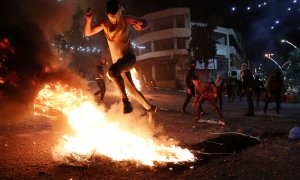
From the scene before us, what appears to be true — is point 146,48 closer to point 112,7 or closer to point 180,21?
point 180,21

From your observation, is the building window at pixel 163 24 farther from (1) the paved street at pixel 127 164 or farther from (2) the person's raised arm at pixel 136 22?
(2) the person's raised arm at pixel 136 22

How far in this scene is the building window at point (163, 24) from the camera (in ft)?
133

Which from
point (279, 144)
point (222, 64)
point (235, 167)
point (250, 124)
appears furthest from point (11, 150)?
point (222, 64)

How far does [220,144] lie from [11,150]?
4.25 meters

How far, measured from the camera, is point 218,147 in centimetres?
605

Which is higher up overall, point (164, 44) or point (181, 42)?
point (181, 42)

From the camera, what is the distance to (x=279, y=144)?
624cm

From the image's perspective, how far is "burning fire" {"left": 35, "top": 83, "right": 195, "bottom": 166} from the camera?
195 inches

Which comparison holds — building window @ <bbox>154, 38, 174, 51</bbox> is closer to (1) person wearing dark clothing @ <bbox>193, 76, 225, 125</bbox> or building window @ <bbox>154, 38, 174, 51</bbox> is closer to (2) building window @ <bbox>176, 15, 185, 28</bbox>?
(2) building window @ <bbox>176, 15, 185, 28</bbox>

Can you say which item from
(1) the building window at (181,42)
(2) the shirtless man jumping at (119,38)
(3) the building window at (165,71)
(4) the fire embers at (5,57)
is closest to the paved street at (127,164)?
(2) the shirtless man jumping at (119,38)

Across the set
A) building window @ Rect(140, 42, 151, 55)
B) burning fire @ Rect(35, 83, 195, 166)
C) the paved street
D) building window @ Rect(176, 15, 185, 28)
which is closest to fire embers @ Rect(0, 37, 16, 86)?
burning fire @ Rect(35, 83, 195, 166)

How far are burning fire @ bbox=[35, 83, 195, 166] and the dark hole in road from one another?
21 cm

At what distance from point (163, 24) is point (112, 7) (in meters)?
37.1

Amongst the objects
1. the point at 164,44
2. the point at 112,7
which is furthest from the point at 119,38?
the point at 164,44
